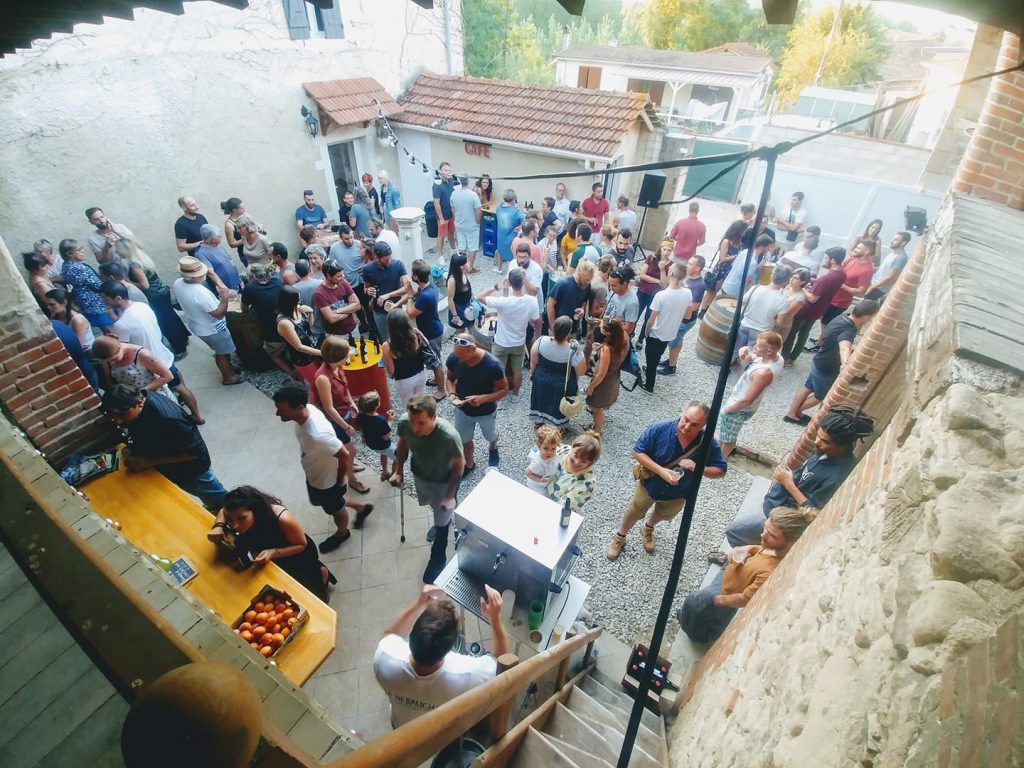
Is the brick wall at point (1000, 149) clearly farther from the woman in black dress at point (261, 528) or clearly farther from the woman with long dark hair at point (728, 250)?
the woman in black dress at point (261, 528)

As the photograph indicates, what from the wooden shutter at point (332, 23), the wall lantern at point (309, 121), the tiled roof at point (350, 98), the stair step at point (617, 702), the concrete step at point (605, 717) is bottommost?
the stair step at point (617, 702)

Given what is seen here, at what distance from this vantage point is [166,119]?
8031 millimetres

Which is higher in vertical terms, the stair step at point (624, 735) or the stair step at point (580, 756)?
the stair step at point (580, 756)

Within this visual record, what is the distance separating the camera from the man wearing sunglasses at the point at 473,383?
473cm

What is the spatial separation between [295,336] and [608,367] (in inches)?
133

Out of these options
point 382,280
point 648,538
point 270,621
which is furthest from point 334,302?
point 648,538

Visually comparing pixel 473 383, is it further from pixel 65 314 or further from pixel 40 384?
pixel 65 314

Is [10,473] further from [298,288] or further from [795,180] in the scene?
[795,180]

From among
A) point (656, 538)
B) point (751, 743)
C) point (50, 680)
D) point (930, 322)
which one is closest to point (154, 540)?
point (50, 680)

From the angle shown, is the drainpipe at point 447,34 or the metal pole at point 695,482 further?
the drainpipe at point 447,34

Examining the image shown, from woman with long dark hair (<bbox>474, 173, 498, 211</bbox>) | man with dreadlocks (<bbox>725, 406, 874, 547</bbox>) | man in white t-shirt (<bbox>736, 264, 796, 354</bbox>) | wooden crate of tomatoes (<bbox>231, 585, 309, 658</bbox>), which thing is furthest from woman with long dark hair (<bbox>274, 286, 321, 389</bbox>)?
woman with long dark hair (<bbox>474, 173, 498, 211</bbox>)

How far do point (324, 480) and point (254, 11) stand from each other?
8.99 metres

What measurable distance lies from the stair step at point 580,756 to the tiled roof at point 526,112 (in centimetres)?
952

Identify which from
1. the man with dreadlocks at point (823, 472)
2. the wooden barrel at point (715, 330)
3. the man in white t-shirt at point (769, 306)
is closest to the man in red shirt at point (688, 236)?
the wooden barrel at point (715, 330)
